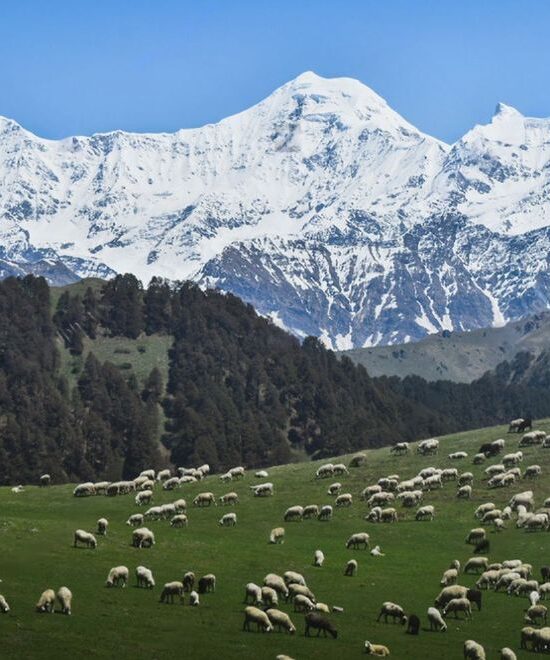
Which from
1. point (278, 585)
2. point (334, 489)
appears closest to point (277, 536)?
point (334, 489)

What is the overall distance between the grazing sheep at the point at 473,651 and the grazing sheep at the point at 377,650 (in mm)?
3319

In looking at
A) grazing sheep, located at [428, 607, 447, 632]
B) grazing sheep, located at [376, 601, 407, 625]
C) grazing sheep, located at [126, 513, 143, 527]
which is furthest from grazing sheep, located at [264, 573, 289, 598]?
grazing sheep, located at [126, 513, 143, 527]

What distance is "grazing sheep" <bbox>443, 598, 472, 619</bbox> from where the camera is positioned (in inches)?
2598

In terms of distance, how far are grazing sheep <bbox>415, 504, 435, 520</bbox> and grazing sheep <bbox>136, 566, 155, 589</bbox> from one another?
37.8 metres

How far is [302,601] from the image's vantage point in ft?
211

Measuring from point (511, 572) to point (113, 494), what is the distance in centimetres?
4881

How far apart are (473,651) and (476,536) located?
36107mm

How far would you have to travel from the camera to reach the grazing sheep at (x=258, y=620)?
5984 cm

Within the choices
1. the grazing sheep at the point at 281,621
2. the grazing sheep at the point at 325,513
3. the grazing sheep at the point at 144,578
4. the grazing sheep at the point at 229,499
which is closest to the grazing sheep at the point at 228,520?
the grazing sheep at the point at 325,513

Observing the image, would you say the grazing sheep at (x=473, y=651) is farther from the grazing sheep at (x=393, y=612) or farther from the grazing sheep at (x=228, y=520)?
the grazing sheep at (x=228, y=520)

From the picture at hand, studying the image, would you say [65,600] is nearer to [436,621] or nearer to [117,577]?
[117,577]

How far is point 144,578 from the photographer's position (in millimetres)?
67500

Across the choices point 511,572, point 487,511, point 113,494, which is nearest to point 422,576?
point 511,572

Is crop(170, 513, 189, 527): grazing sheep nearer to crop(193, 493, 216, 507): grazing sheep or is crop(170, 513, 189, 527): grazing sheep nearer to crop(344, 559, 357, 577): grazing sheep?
crop(193, 493, 216, 507): grazing sheep
